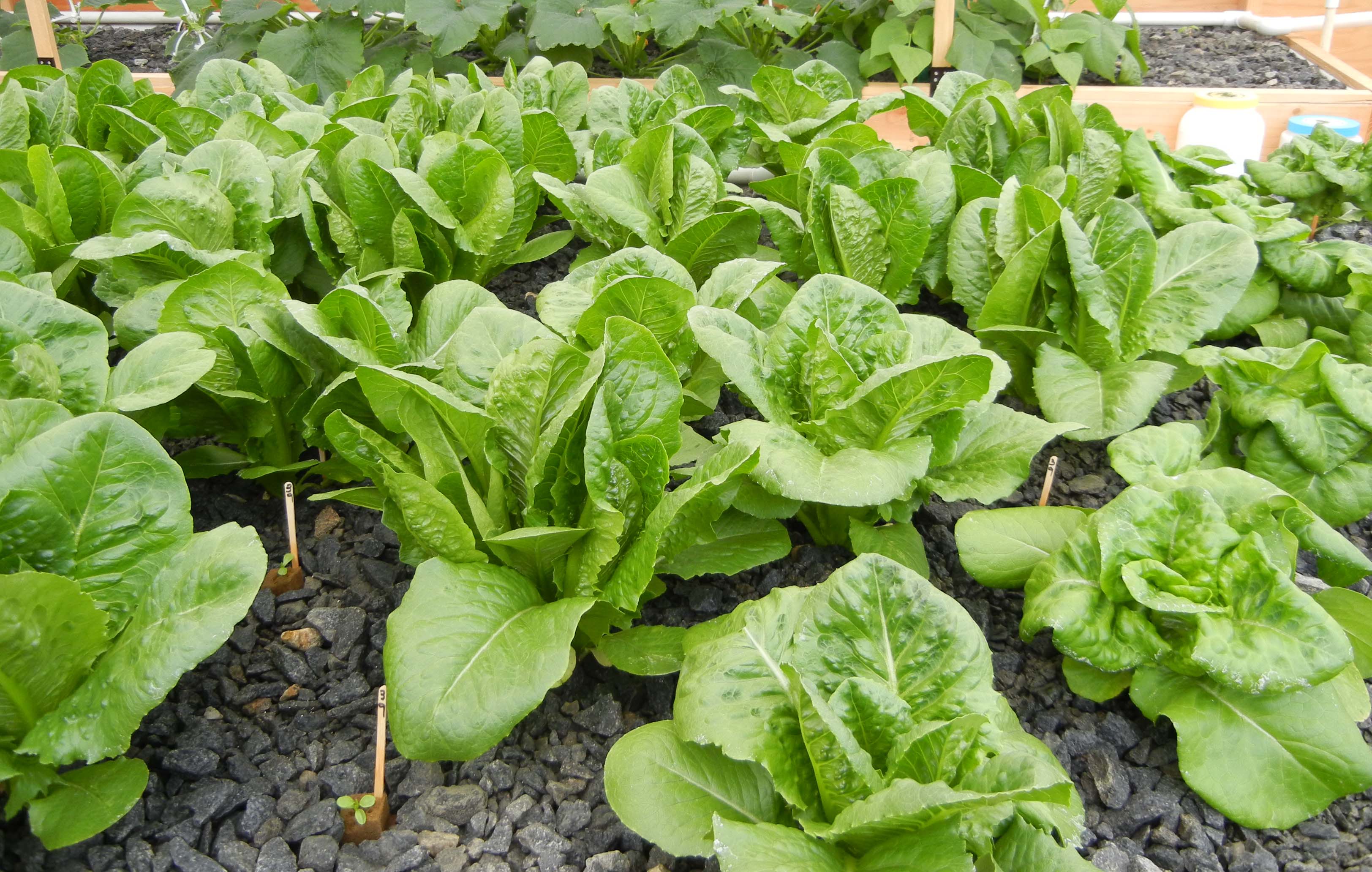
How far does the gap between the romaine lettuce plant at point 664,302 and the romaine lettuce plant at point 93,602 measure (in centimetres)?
67

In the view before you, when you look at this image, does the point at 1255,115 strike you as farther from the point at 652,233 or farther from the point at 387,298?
the point at 387,298

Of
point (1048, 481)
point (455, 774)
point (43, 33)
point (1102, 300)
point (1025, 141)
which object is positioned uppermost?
point (43, 33)

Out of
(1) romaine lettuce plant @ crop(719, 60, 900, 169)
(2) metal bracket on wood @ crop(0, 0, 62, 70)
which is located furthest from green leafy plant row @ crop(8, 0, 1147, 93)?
(1) romaine lettuce plant @ crop(719, 60, 900, 169)

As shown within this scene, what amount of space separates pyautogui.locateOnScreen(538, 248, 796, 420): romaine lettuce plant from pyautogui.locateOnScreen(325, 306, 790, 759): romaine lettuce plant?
132mm

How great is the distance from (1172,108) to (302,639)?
3.69m

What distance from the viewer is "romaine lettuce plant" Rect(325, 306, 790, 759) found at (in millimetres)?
1274

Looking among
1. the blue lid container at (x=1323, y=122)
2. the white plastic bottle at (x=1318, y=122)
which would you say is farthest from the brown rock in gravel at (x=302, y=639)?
the blue lid container at (x=1323, y=122)

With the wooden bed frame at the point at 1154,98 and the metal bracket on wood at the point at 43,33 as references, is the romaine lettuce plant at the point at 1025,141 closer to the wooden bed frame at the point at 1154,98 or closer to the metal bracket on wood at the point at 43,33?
the wooden bed frame at the point at 1154,98

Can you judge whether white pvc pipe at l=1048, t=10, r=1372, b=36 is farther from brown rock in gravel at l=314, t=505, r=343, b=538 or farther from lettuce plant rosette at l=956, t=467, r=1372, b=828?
brown rock in gravel at l=314, t=505, r=343, b=538

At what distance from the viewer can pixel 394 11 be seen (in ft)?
15.0

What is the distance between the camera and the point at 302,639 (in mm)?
1666

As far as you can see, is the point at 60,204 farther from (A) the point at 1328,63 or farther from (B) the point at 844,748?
(A) the point at 1328,63

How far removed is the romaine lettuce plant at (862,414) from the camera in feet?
4.98

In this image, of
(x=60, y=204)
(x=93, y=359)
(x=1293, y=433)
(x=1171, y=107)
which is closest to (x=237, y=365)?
(x=93, y=359)
